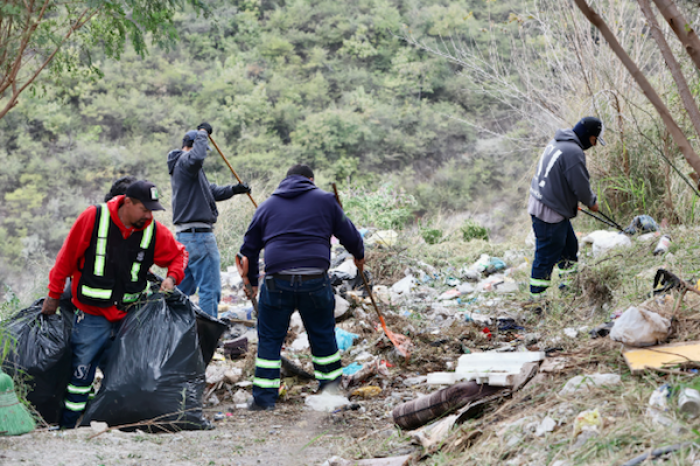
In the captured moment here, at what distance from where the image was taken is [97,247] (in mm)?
3088

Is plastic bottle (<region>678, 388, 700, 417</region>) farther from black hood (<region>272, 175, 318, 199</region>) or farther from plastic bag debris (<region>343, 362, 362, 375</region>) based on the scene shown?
plastic bag debris (<region>343, 362, 362, 375</region>)

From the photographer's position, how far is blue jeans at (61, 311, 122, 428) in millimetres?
3188

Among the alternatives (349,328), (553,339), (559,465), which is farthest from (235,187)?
(559,465)

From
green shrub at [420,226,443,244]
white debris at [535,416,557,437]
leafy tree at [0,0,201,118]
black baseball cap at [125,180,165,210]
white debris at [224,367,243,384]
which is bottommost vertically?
green shrub at [420,226,443,244]

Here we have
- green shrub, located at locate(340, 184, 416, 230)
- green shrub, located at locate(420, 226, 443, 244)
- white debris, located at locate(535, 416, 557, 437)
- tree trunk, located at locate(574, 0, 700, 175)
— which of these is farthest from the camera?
green shrub, located at locate(340, 184, 416, 230)

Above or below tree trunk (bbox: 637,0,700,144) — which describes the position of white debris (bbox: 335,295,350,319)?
below

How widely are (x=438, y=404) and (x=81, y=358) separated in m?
1.97

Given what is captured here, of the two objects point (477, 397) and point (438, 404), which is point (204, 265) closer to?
point (438, 404)

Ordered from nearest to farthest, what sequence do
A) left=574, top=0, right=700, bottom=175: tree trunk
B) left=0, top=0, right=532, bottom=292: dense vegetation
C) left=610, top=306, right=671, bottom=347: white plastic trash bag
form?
left=574, top=0, right=700, bottom=175: tree trunk
left=610, top=306, right=671, bottom=347: white plastic trash bag
left=0, top=0, right=532, bottom=292: dense vegetation

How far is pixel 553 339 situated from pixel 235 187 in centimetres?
293

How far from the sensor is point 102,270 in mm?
3096

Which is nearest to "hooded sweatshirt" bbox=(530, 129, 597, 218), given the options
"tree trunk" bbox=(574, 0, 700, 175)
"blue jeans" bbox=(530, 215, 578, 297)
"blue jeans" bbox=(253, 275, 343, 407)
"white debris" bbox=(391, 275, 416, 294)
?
"blue jeans" bbox=(530, 215, 578, 297)

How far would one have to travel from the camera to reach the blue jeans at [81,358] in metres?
3.19

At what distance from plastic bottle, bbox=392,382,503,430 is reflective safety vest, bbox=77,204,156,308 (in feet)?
5.38
